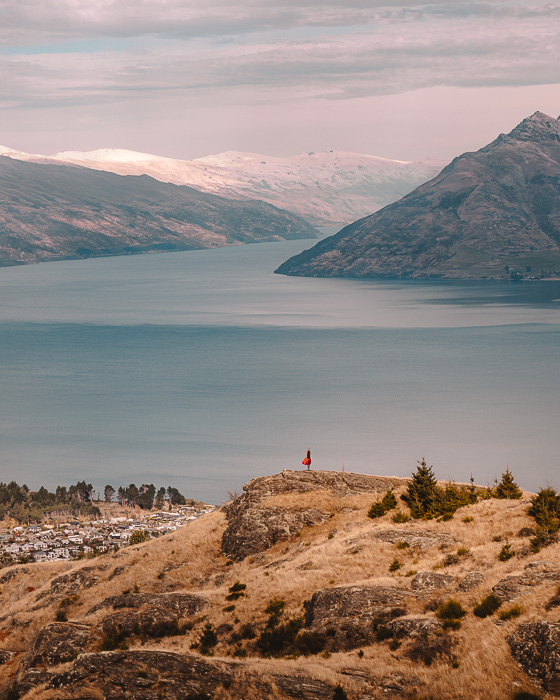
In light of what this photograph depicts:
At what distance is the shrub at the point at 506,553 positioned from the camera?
4234 centimetres

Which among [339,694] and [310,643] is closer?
[339,694]

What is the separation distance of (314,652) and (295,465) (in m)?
142

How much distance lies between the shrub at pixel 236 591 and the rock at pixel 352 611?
603 cm

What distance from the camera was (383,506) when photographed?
57.9 metres

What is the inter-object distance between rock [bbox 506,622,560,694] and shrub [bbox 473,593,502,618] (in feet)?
8.35

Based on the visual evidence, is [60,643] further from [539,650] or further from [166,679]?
[539,650]

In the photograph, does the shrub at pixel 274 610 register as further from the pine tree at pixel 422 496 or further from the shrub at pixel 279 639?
the pine tree at pixel 422 496

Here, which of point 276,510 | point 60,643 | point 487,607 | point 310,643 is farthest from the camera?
point 276,510

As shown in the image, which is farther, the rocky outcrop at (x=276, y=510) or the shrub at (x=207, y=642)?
the rocky outcrop at (x=276, y=510)

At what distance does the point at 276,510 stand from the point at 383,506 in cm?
831

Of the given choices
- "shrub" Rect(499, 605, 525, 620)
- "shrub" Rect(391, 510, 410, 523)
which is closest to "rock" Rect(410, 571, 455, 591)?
"shrub" Rect(499, 605, 525, 620)

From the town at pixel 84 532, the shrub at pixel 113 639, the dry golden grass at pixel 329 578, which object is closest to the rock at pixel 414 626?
the dry golden grass at pixel 329 578

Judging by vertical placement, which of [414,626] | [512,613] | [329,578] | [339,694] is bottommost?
[339,694]

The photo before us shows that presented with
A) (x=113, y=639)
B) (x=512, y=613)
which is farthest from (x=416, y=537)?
(x=113, y=639)
